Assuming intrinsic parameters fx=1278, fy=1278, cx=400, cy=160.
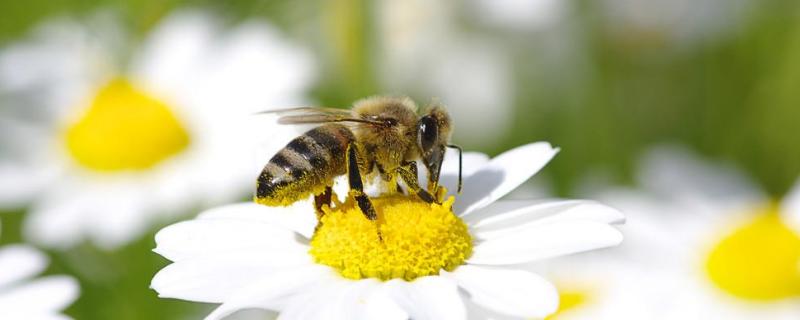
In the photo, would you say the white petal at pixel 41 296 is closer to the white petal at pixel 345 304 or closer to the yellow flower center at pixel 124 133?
the white petal at pixel 345 304

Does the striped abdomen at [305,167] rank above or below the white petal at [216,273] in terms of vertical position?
above

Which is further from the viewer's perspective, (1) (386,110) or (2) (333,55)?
(2) (333,55)

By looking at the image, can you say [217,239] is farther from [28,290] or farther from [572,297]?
[572,297]

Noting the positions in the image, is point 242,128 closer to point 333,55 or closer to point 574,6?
point 333,55

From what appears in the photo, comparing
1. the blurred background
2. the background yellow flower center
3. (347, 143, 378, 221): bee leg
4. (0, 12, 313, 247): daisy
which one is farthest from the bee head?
the blurred background

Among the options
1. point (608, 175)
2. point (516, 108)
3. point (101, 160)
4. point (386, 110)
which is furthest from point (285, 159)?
point (516, 108)

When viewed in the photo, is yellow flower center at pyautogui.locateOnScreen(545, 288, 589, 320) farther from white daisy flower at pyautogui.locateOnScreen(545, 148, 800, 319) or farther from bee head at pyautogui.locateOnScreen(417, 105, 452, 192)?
bee head at pyautogui.locateOnScreen(417, 105, 452, 192)

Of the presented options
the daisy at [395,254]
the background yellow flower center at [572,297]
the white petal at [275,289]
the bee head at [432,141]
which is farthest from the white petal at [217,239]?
the background yellow flower center at [572,297]
